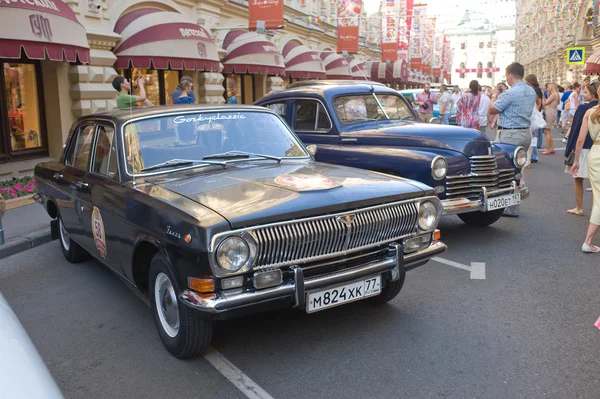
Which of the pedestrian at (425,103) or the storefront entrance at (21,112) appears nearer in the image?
the storefront entrance at (21,112)

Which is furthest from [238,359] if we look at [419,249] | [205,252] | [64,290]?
[64,290]

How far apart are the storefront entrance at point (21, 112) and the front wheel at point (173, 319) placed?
844cm

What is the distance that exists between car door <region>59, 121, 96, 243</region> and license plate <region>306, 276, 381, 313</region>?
2.58 metres

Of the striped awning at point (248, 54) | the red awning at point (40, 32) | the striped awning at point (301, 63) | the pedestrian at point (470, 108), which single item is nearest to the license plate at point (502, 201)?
the red awning at point (40, 32)

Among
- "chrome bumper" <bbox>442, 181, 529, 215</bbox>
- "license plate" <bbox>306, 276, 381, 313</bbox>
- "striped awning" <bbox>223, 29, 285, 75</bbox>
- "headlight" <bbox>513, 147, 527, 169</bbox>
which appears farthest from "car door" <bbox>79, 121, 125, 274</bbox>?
"striped awning" <bbox>223, 29, 285, 75</bbox>

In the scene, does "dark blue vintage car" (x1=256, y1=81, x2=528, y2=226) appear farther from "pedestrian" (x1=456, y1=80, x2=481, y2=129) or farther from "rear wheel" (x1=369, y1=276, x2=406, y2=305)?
"pedestrian" (x1=456, y1=80, x2=481, y2=129)

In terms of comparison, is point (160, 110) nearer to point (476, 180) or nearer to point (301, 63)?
point (476, 180)

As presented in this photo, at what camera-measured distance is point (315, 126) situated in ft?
24.0

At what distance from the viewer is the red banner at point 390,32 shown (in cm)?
2938

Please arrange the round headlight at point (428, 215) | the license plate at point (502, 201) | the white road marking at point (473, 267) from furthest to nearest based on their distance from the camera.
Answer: the license plate at point (502, 201) < the white road marking at point (473, 267) < the round headlight at point (428, 215)

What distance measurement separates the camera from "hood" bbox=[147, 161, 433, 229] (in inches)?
133

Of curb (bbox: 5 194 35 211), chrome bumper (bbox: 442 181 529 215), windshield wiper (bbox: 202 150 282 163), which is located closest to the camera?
windshield wiper (bbox: 202 150 282 163)

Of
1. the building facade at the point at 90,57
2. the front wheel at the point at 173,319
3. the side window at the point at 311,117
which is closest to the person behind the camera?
the front wheel at the point at 173,319

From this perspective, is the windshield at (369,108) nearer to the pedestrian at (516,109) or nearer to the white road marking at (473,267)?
the pedestrian at (516,109)
